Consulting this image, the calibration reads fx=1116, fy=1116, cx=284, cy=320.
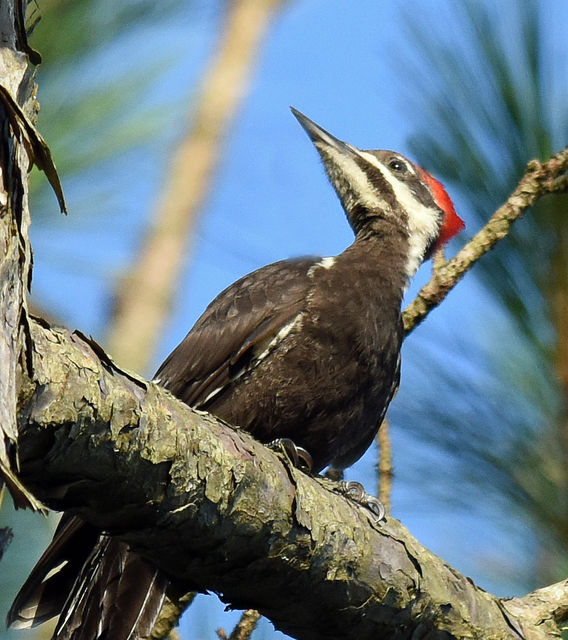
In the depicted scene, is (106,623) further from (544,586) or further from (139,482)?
(544,586)

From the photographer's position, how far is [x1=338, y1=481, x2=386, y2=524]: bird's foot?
3.00 meters

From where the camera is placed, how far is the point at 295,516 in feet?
8.41

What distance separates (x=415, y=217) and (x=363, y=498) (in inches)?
79.0

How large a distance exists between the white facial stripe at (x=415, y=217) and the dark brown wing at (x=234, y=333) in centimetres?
67

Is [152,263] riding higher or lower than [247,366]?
higher

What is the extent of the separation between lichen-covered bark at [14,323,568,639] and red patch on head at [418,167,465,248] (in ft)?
7.30

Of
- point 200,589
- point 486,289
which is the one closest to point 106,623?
point 200,589

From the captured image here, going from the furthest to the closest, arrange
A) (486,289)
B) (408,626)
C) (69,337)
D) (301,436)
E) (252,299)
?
(252,299) < (301,436) < (486,289) < (408,626) < (69,337)

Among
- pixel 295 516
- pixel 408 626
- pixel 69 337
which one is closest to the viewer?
pixel 69 337

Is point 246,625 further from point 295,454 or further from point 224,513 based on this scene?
point 224,513

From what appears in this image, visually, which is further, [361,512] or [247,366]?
[247,366]

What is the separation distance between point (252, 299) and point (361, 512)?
1.41 m

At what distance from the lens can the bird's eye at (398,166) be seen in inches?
203

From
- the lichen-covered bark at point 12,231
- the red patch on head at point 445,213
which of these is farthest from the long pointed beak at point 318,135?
the lichen-covered bark at point 12,231
